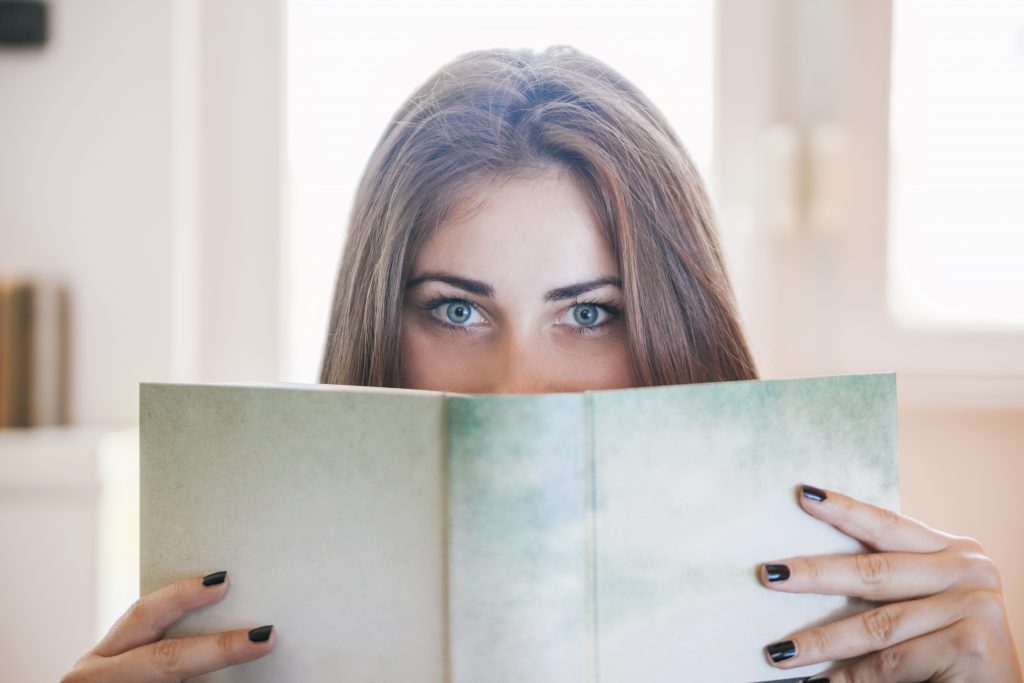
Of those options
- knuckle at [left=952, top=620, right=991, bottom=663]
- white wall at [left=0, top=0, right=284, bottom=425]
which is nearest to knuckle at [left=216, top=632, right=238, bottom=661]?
knuckle at [left=952, top=620, right=991, bottom=663]

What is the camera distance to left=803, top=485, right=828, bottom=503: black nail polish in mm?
593

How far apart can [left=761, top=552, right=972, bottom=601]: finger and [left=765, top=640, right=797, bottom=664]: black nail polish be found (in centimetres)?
4

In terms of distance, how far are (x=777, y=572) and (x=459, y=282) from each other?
42 centimetres

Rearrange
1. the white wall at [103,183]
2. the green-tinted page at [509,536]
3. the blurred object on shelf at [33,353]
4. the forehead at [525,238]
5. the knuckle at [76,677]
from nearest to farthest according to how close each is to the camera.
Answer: the green-tinted page at [509,536] → the knuckle at [76,677] → the forehead at [525,238] → the blurred object on shelf at [33,353] → the white wall at [103,183]

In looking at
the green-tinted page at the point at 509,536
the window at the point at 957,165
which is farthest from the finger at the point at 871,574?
the window at the point at 957,165

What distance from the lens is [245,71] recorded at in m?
1.88

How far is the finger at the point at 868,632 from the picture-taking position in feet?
1.95

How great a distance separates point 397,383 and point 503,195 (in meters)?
0.24

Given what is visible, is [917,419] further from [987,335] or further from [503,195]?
[503,195]

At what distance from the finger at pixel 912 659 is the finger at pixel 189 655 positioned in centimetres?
42

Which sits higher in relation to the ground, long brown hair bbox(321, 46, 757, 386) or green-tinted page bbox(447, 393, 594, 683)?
long brown hair bbox(321, 46, 757, 386)

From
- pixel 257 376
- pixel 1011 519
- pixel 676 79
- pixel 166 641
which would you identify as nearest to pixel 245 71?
pixel 257 376

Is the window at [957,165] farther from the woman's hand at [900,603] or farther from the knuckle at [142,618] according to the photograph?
the knuckle at [142,618]

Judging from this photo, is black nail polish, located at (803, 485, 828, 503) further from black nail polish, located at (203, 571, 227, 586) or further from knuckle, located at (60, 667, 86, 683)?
knuckle, located at (60, 667, 86, 683)
